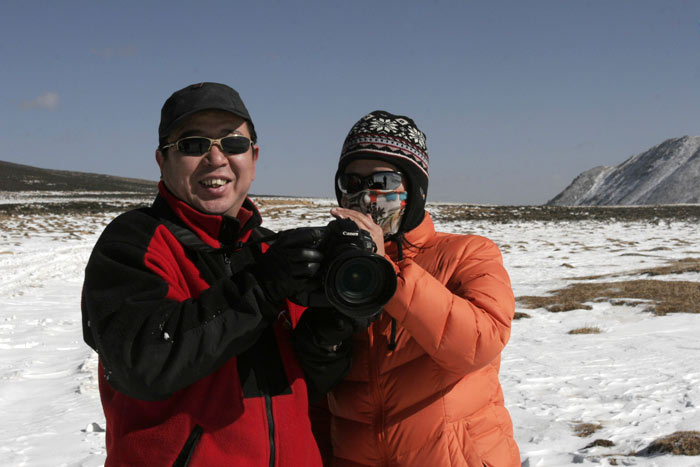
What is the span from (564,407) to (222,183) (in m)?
4.09

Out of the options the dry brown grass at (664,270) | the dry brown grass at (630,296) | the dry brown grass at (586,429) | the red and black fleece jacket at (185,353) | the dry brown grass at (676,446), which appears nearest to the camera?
the red and black fleece jacket at (185,353)

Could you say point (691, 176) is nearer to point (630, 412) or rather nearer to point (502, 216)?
point (502, 216)

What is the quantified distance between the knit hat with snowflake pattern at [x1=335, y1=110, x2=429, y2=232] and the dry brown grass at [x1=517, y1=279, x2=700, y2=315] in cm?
747

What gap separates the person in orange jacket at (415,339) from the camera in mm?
1699

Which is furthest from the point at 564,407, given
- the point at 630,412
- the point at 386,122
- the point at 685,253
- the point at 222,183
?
the point at 685,253

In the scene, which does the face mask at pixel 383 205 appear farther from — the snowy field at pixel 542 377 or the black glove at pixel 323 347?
the snowy field at pixel 542 377

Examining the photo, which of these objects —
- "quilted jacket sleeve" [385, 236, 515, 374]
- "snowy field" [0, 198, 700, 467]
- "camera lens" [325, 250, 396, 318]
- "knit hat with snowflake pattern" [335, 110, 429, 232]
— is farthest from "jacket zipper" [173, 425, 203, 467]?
"snowy field" [0, 198, 700, 467]

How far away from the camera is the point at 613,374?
5508 mm

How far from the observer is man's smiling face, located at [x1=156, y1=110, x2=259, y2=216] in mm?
1820

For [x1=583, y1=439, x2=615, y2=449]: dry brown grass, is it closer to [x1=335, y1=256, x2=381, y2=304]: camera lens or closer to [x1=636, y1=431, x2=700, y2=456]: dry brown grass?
[x1=636, y1=431, x2=700, y2=456]: dry brown grass

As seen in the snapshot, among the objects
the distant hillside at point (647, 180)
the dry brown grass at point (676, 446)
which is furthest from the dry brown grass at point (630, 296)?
the distant hillside at point (647, 180)

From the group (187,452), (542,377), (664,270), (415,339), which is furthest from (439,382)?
(664,270)

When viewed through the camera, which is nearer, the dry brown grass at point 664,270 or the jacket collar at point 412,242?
the jacket collar at point 412,242

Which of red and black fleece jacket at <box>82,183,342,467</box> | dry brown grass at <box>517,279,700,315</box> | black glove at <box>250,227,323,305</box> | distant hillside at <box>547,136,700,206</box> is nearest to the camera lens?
red and black fleece jacket at <box>82,183,342,467</box>
